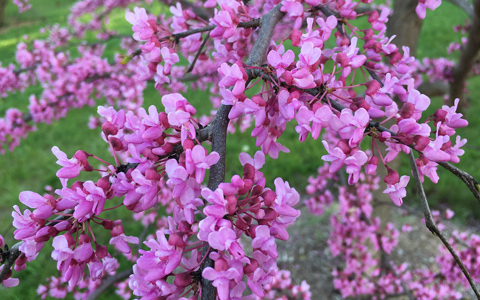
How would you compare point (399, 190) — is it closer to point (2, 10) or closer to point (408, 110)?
point (408, 110)

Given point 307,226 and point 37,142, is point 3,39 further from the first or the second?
point 307,226

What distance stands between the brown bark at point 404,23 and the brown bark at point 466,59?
0.36 metres

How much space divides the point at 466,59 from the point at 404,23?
516 millimetres

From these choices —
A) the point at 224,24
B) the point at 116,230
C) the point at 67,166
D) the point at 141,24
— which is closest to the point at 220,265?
the point at 116,230

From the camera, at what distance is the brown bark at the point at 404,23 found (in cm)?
259

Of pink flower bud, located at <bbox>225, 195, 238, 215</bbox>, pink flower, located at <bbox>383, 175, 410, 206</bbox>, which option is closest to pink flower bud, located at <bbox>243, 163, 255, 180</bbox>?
pink flower bud, located at <bbox>225, 195, 238, 215</bbox>

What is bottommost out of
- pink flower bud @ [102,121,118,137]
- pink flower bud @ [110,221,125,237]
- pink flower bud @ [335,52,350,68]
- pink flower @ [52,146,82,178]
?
pink flower bud @ [110,221,125,237]

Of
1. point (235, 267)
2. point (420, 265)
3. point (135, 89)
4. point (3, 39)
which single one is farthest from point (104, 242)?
Answer: point (3, 39)

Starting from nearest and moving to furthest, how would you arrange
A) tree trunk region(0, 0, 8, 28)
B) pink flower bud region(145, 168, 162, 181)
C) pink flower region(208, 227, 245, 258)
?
pink flower region(208, 227, 245, 258)
pink flower bud region(145, 168, 162, 181)
tree trunk region(0, 0, 8, 28)

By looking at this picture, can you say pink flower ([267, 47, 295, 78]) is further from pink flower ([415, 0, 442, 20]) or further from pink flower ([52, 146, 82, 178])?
pink flower ([415, 0, 442, 20])

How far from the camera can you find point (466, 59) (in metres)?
2.64

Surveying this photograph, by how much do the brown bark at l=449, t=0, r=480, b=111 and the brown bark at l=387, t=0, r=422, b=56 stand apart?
360 millimetres

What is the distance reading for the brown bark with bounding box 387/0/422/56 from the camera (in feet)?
8.50

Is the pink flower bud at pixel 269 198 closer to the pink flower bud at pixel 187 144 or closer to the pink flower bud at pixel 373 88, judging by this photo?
the pink flower bud at pixel 187 144
